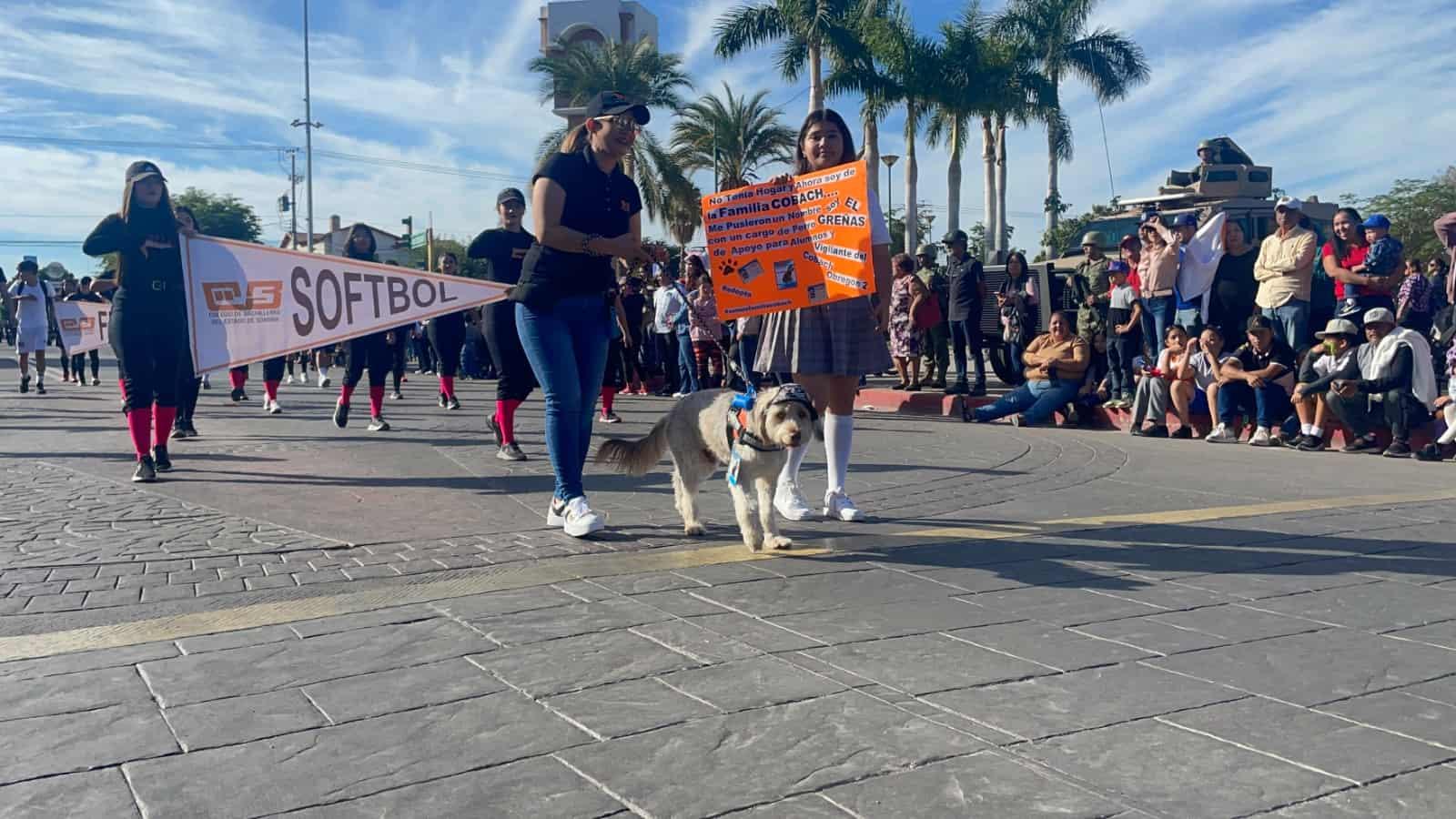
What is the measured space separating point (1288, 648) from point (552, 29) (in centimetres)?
8304

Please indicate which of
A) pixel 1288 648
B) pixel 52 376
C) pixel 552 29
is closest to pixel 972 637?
pixel 1288 648

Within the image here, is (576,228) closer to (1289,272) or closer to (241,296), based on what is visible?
(241,296)

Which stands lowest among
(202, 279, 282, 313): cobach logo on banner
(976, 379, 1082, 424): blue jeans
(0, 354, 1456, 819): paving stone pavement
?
(0, 354, 1456, 819): paving stone pavement

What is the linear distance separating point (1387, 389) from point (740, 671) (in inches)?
341

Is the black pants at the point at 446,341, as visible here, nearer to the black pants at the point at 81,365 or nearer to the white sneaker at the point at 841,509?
the white sneaker at the point at 841,509

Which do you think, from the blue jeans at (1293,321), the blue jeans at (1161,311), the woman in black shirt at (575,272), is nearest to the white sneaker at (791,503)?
the woman in black shirt at (575,272)

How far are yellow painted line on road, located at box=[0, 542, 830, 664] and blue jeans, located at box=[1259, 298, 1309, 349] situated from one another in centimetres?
801

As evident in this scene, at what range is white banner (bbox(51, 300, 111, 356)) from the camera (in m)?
14.9

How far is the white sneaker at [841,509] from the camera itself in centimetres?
613

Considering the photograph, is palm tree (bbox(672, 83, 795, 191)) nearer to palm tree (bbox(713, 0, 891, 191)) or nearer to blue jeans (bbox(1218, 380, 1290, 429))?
palm tree (bbox(713, 0, 891, 191))

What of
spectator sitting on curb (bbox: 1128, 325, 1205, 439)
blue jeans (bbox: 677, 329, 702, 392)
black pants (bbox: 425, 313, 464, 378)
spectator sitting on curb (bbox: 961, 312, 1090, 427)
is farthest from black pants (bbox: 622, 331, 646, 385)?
spectator sitting on curb (bbox: 1128, 325, 1205, 439)

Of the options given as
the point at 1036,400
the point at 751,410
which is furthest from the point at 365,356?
the point at 1036,400

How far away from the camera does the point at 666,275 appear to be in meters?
17.0

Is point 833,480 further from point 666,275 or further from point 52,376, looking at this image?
point 52,376
